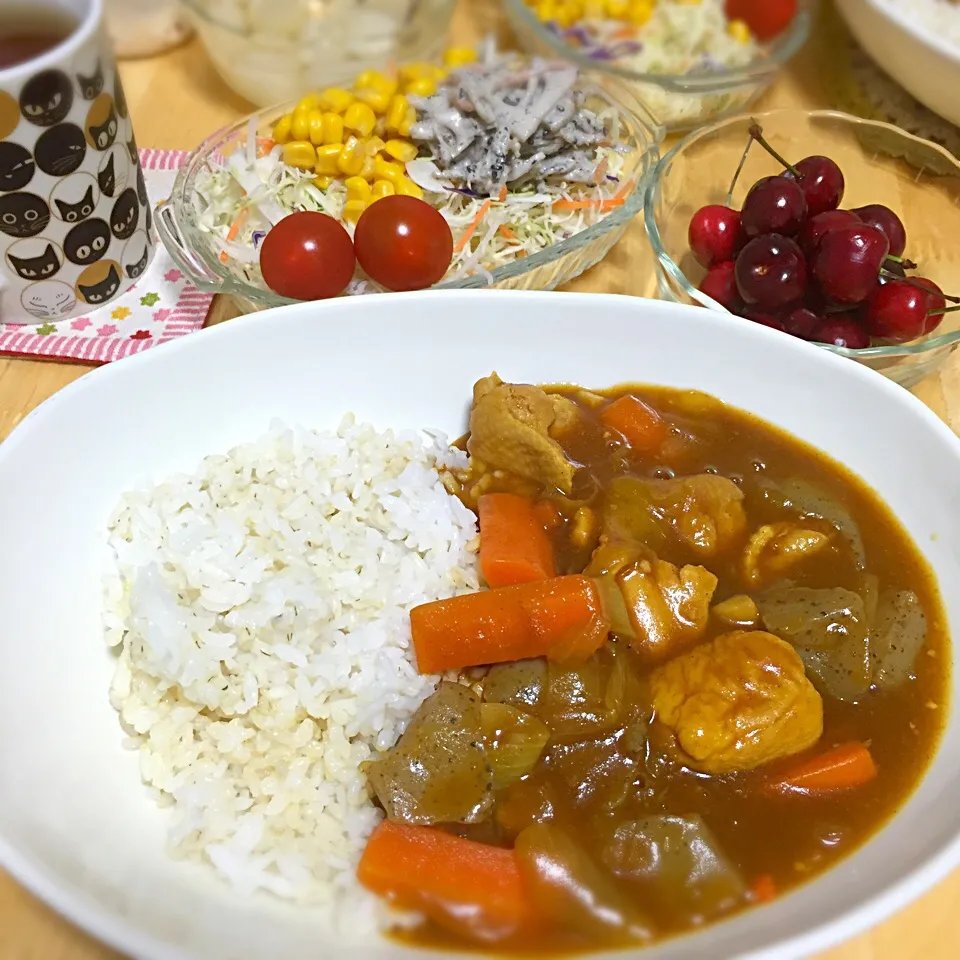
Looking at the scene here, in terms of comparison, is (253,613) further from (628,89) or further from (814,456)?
(628,89)

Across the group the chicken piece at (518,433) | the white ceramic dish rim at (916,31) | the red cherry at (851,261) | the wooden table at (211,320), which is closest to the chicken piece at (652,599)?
the chicken piece at (518,433)

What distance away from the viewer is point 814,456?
2184 mm

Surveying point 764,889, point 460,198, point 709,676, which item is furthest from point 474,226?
point 764,889

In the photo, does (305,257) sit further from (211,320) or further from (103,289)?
(103,289)

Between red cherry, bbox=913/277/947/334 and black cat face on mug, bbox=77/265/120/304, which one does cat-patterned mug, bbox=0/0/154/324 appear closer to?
black cat face on mug, bbox=77/265/120/304

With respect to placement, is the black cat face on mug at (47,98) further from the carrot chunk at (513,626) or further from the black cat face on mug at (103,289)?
the carrot chunk at (513,626)

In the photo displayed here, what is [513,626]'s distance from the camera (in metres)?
1.83

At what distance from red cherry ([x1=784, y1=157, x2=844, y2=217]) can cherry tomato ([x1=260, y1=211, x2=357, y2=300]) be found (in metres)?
1.36

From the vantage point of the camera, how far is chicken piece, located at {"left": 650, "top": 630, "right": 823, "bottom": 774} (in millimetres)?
1660

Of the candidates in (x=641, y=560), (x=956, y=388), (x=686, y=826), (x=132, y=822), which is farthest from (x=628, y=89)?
(x=132, y=822)

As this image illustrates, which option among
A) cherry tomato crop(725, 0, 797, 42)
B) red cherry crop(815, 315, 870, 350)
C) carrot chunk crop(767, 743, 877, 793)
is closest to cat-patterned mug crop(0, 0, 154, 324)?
red cherry crop(815, 315, 870, 350)

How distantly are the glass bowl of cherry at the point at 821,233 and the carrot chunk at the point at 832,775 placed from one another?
105 cm

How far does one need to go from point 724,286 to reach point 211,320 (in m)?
1.55

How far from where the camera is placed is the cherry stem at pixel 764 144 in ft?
8.48
